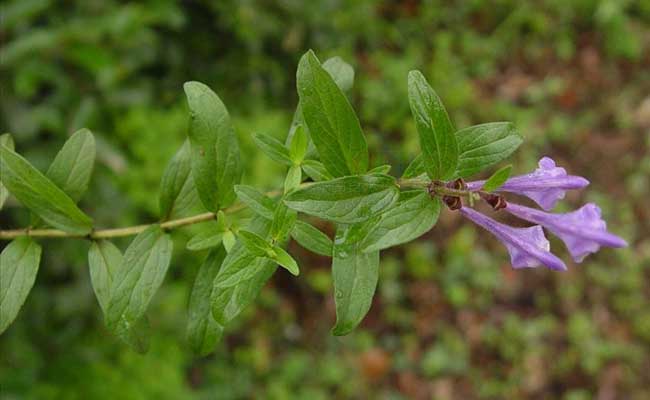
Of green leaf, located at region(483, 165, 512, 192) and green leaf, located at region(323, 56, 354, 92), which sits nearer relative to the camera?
green leaf, located at region(483, 165, 512, 192)

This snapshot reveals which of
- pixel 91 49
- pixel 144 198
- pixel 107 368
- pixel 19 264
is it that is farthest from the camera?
pixel 144 198

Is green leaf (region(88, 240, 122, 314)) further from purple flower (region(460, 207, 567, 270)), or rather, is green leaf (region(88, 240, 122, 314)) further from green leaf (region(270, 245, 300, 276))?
purple flower (region(460, 207, 567, 270))

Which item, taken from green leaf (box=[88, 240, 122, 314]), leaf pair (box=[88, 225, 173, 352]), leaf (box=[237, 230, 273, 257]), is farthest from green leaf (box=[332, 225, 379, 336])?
green leaf (box=[88, 240, 122, 314])

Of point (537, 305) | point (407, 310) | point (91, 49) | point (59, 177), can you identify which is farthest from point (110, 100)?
point (537, 305)

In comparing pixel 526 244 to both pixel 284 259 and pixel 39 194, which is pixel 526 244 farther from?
pixel 39 194

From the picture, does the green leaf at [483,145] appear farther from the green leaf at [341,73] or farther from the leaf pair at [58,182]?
the leaf pair at [58,182]

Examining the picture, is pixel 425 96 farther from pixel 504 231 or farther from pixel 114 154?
pixel 114 154
